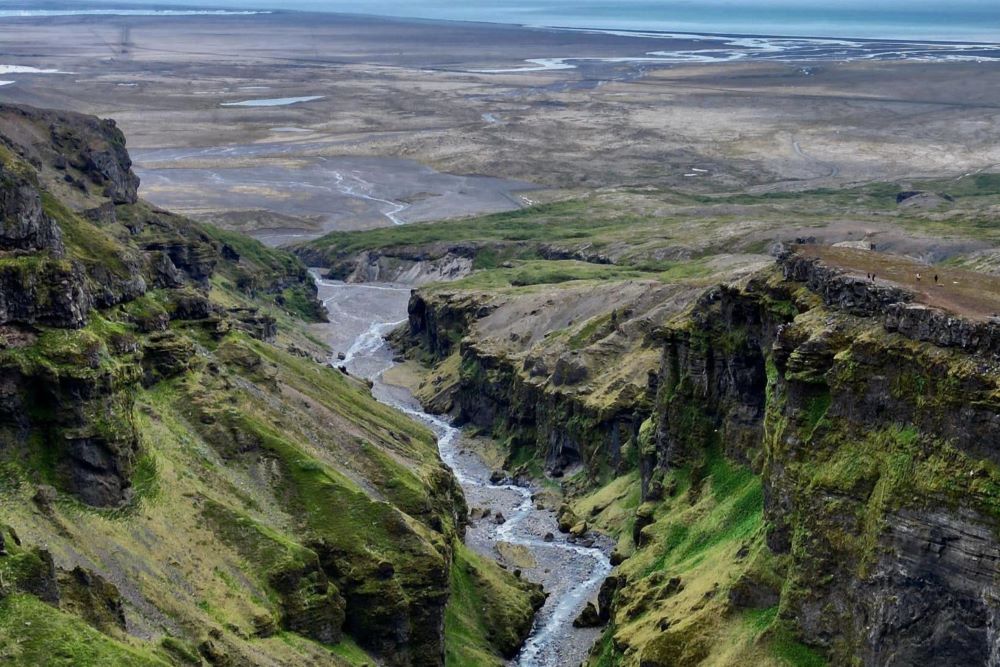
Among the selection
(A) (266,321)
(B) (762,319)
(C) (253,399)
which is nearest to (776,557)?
(B) (762,319)

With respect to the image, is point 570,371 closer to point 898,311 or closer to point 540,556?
point 540,556

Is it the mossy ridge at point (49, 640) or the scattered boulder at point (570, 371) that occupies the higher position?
the mossy ridge at point (49, 640)

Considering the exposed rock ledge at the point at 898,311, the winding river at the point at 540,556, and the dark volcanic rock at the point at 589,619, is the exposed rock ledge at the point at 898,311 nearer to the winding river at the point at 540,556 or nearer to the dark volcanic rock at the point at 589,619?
the dark volcanic rock at the point at 589,619

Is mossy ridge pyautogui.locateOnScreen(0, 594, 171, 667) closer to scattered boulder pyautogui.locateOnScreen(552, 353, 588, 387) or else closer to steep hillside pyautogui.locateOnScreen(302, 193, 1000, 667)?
steep hillside pyautogui.locateOnScreen(302, 193, 1000, 667)

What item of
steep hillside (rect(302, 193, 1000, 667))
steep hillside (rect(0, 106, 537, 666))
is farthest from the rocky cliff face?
steep hillside (rect(0, 106, 537, 666))

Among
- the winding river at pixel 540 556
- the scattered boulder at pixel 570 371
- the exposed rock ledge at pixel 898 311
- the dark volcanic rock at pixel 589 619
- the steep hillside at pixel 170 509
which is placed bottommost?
the winding river at pixel 540 556

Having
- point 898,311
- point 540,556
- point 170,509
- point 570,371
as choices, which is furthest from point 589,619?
point 570,371

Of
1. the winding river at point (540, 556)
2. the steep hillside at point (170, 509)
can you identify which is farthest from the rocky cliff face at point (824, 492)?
the steep hillside at point (170, 509)
